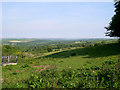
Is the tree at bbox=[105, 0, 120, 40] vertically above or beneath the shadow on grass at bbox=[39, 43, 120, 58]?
above

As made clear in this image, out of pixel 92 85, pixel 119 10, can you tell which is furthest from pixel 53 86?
pixel 119 10

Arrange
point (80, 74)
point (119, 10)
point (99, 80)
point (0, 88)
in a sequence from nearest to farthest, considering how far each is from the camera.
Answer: point (0, 88)
point (99, 80)
point (80, 74)
point (119, 10)

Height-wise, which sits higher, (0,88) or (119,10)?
(119,10)

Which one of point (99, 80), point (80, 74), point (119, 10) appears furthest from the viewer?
point (119, 10)

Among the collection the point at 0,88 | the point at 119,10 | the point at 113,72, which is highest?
the point at 119,10

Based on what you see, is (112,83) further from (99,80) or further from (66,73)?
(66,73)

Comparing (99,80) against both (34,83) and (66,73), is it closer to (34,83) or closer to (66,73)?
(66,73)

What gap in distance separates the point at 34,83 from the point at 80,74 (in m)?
3.16

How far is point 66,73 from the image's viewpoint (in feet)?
27.2

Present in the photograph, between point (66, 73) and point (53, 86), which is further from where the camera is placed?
point (66, 73)

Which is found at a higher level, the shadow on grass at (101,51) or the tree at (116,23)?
the tree at (116,23)

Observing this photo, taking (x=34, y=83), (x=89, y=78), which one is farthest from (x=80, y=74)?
(x=34, y=83)

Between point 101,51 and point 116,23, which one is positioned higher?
point 116,23

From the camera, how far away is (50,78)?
764cm
